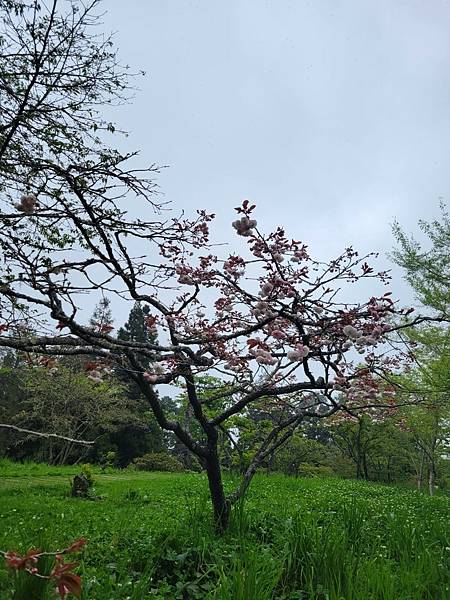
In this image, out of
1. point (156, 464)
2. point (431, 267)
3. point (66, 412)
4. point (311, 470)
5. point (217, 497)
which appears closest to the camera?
point (217, 497)

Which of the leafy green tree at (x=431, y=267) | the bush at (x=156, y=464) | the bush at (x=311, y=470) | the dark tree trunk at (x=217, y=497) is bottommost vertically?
the bush at (x=156, y=464)

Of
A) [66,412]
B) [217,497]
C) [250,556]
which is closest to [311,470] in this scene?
[66,412]

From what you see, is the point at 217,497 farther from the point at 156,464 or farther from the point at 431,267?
the point at 156,464

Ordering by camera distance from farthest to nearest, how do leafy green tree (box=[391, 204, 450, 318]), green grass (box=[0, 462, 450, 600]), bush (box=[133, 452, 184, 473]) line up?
1. bush (box=[133, 452, 184, 473])
2. leafy green tree (box=[391, 204, 450, 318])
3. green grass (box=[0, 462, 450, 600])

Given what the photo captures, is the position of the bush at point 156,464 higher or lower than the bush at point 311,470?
lower

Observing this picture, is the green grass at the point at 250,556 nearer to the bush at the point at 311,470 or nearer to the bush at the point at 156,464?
the bush at the point at 156,464

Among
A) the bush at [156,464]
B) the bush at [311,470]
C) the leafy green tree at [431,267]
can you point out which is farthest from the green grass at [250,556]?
the bush at [311,470]

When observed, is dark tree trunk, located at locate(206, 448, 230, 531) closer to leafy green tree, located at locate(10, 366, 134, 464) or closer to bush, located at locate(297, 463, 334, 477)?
leafy green tree, located at locate(10, 366, 134, 464)

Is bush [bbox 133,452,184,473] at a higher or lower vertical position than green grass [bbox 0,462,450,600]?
lower

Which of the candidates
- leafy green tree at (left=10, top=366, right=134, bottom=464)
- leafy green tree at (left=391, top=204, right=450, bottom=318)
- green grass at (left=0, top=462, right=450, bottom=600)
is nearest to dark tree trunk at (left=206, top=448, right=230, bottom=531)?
green grass at (left=0, top=462, right=450, bottom=600)

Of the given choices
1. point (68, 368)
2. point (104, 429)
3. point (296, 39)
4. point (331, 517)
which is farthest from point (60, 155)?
point (104, 429)

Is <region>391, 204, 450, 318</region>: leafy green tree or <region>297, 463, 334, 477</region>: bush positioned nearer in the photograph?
<region>391, 204, 450, 318</region>: leafy green tree

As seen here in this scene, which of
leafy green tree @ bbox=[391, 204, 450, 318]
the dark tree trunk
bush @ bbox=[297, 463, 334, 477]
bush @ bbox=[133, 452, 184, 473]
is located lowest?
bush @ bbox=[133, 452, 184, 473]

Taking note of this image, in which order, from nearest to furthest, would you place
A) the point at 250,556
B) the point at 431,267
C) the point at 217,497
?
the point at 250,556
the point at 217,497
the point at 431,267
